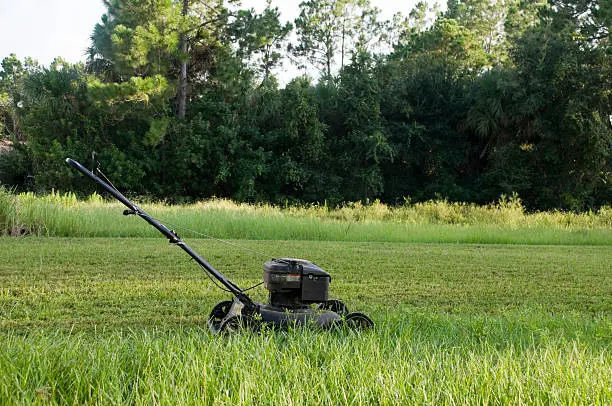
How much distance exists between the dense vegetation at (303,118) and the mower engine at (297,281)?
1908cm

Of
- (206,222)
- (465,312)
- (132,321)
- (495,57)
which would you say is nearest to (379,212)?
(206,222)

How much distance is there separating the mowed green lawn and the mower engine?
10.5 inches

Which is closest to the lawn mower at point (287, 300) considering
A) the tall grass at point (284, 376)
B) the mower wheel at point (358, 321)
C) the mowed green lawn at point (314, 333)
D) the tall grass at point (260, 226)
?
the mower wheel at point (358, 321)

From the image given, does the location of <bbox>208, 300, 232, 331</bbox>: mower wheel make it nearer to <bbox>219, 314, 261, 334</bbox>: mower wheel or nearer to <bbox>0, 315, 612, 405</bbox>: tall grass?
<bbox>219, 314, 261, 334</bbox>: mower wheel

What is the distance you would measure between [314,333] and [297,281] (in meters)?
0.33

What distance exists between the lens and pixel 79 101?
24359mm

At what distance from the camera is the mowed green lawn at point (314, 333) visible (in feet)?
8.54

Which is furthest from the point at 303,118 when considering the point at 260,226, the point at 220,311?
the point at 220,311

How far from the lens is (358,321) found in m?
3.90

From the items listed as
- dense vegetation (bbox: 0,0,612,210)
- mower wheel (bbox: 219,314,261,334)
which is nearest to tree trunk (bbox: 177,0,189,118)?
dense vegetation (bbox: 0,0,612,210)

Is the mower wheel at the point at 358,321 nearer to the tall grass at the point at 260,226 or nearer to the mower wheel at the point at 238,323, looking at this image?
the mower wheel at the point at 238,323

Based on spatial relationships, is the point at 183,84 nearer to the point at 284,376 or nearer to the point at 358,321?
the point at 358,321

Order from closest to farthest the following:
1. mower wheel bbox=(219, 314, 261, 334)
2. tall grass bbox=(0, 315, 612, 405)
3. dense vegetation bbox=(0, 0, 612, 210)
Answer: tall grass bbox=(0, 315, 612, 405), mower wheel bbox=(219, 314, 261, 334), dense vegetation bbox=(0, 0, 612, 210)

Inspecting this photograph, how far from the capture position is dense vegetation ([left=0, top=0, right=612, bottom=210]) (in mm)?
22266
